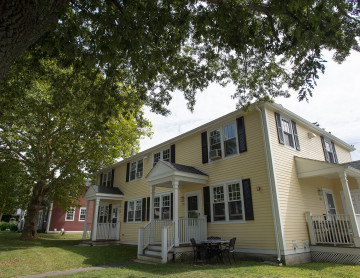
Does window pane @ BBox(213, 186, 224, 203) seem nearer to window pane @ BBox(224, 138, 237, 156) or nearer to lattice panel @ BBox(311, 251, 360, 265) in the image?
window pane @ BBox(224, 138, 237, 156)

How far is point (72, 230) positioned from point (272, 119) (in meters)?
28.0

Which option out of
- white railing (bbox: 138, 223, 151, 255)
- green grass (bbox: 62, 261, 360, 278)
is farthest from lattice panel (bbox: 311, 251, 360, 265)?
white railing (bbox: 138, 223, 151, 255)

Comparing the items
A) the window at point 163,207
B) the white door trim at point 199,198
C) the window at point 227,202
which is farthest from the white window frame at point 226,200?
the window at point 163,207

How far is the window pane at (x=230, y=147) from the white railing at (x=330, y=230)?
3788mm

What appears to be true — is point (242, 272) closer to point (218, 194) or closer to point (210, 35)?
point (218, 194)

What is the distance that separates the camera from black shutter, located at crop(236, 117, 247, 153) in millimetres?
10452

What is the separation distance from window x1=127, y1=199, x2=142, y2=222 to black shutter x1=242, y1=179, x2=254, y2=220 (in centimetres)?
772

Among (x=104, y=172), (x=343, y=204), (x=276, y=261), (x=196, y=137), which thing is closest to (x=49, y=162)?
(x=104, y=172)

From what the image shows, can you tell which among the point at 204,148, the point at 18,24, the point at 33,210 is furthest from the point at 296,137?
the point at 33,210

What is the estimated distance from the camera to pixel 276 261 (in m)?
8.27

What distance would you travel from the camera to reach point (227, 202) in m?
10.4

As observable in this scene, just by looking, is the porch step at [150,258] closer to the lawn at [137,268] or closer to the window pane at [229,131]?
the lawn at [137,268]

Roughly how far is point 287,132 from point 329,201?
3.97m

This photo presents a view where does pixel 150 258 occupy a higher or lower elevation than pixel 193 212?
lower
